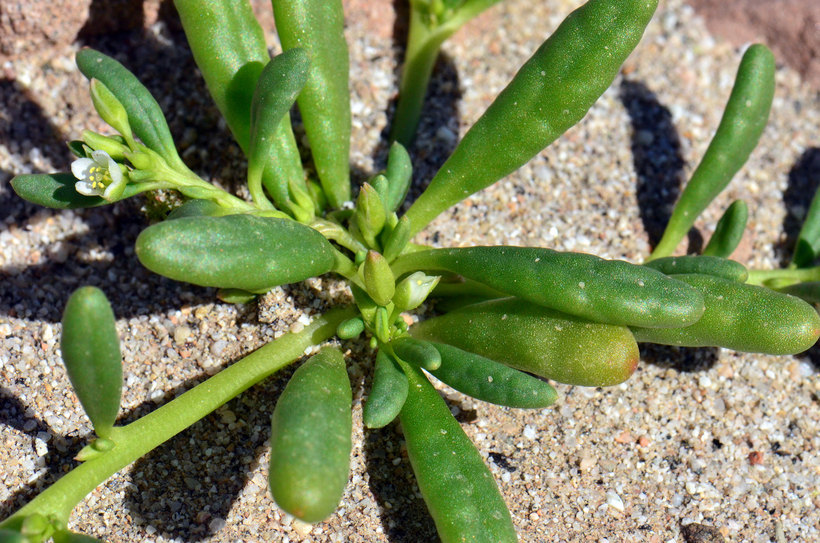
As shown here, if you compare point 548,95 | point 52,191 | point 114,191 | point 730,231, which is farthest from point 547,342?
point 52,191

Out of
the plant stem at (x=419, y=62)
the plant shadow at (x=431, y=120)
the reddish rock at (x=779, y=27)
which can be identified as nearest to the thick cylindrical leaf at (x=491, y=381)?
the plant shadow at (x=431, y=120)

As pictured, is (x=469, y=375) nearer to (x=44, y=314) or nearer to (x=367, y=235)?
(x=367, y=235)

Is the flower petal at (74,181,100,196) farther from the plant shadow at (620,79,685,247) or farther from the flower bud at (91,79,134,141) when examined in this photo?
the plant shadow at (620,79,685,247)

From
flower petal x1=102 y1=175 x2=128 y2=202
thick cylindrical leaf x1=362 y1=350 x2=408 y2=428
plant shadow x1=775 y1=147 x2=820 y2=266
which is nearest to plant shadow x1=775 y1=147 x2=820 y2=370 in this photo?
plant shadow x1=775 y1=147 x2=820 y2=266

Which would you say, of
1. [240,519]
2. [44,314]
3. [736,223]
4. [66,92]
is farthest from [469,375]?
[66,92]

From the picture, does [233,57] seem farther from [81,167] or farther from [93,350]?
[93,350]

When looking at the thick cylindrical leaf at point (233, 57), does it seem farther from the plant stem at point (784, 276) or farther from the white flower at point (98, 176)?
the plant stem at point (784, 276)
